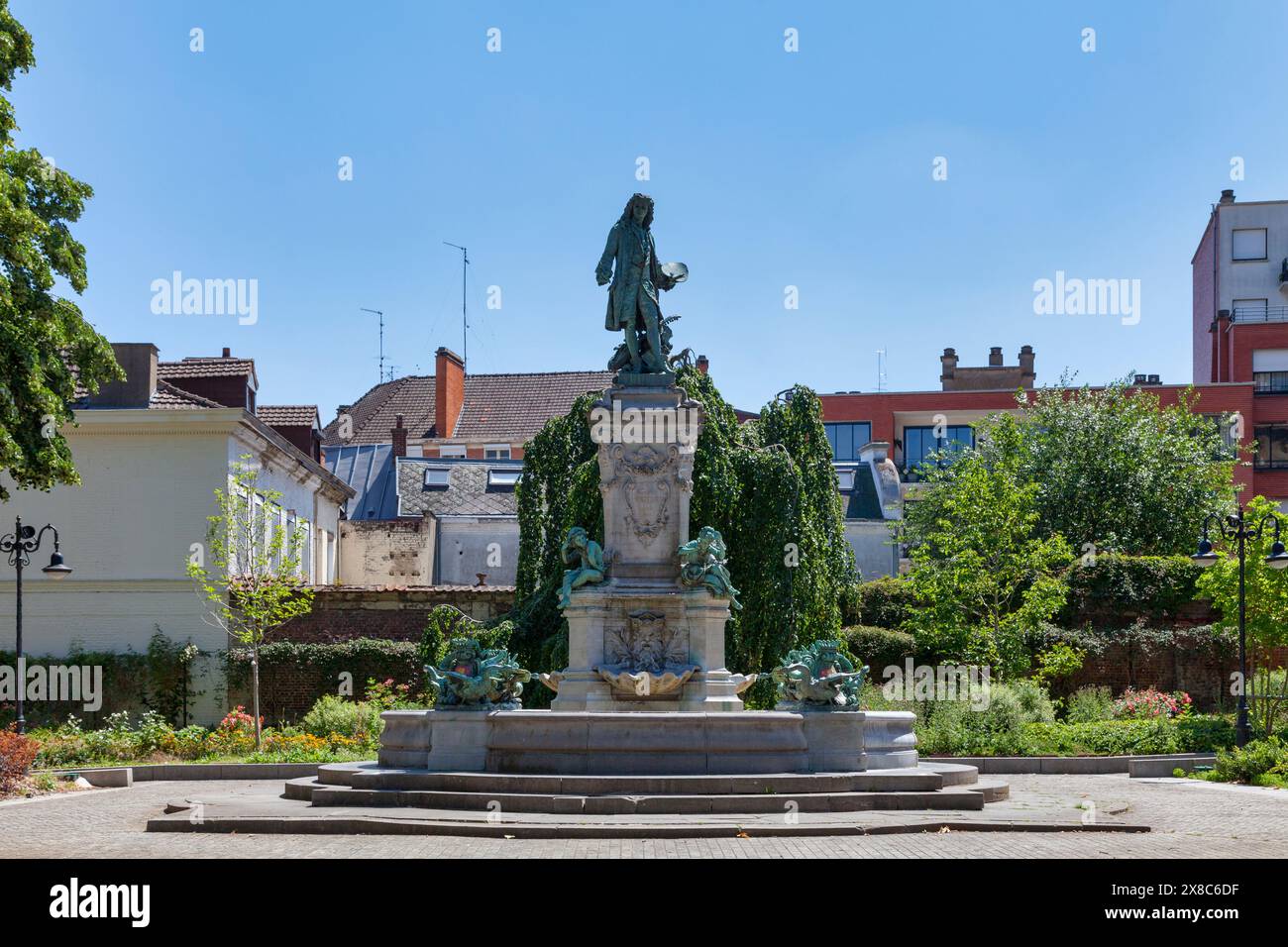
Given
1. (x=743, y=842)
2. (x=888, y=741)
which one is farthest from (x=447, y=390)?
(x=743, y=842)

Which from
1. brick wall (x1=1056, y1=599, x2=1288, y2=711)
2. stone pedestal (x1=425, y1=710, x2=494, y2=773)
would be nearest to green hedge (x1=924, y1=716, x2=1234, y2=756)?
brick wall (x1=1056, y1=599, x2=1288, y2=711)

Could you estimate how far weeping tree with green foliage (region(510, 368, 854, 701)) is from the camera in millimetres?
28484

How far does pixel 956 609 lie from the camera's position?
115 ft

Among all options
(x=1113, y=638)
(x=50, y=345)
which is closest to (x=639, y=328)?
(x=50, y=345)

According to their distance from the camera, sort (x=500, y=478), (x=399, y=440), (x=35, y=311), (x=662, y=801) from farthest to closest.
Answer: (x=399, y=440)
(x=500, y=478)
(x=35, y=311)
(x=662, y=801)

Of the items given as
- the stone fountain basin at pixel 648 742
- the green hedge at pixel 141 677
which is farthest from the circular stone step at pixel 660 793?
the green hedge at pixel 141 677

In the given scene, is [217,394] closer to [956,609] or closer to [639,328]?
[956,609]

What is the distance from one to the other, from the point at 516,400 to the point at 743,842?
5204cm

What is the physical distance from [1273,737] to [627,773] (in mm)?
11007

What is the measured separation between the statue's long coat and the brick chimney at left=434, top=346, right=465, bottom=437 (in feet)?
135

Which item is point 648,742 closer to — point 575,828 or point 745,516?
point 575,828

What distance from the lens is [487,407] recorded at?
6469 centimetres

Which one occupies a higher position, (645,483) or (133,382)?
(133,382)

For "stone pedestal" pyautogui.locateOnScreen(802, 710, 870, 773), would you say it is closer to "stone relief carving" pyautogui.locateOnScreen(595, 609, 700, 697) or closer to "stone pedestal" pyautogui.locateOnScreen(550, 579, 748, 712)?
"stone pedestal" pyautogui.locateOnScreen(550, 579, 748, 712)
